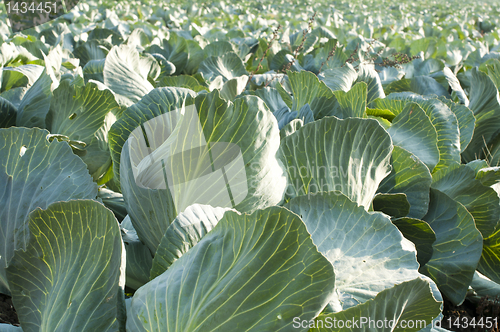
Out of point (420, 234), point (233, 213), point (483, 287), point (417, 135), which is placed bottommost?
point (483, 287)

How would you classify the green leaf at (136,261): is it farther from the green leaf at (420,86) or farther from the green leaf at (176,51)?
the green leaf at (176,51)

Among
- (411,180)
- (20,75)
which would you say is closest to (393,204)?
(411,180)

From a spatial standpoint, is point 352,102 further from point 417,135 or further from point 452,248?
point 452,248

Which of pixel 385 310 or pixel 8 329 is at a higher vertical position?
pixel 385 310

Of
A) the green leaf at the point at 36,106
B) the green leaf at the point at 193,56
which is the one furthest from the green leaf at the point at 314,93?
the green leaf at the point at 193,56

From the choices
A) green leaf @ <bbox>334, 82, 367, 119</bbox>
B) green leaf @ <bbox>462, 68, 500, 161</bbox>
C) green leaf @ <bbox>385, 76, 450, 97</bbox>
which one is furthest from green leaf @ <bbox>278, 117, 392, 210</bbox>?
green leaf @ <bbox>385, 76, 450, 97</bbox>

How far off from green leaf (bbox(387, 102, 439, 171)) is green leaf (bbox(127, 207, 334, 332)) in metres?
0.99

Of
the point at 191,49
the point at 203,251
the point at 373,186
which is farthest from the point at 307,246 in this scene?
the point at 191,49

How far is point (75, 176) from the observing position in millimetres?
1053

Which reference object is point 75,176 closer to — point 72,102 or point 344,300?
point 72,102

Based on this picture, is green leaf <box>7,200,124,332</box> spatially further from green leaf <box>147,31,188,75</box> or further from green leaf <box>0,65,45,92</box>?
green leaf <box>147,31,188,75</box>

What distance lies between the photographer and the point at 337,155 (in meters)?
1.12

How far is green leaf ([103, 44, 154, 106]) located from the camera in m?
1.63

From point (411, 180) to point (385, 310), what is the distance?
2.38 ft
